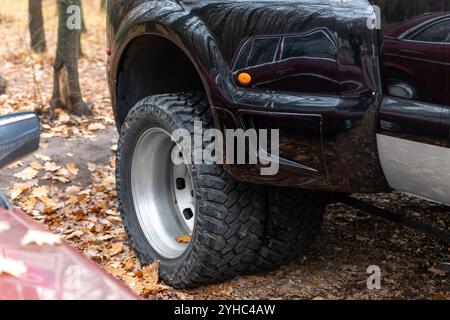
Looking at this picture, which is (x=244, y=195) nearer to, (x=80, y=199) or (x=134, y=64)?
(x=134, y=64)

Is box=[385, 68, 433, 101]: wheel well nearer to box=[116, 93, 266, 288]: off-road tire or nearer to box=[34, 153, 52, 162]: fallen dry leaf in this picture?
box=[116, 93, 266, 288]: off-road tire

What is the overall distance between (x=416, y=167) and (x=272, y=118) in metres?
0.69

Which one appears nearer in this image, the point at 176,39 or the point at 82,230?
the point at 176,39

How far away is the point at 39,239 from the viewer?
74.1 inches

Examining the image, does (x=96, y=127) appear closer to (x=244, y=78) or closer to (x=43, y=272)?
(x=244, y=78)

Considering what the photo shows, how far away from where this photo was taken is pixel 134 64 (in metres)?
4.23

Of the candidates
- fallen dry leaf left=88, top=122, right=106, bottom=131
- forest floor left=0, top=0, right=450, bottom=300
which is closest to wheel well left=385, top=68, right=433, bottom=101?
forest floor left=0, top=0, right=450, bottom=300

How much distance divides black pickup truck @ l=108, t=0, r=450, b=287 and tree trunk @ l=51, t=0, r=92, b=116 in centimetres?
327

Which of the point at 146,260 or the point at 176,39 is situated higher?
the point at 176,39

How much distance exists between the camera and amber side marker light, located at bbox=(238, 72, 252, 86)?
3.15m

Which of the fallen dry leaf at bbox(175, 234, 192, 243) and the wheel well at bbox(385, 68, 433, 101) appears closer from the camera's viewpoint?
the wheel well at bbox(385, 68, 433, 101)

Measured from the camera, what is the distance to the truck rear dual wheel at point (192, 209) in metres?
3.48
